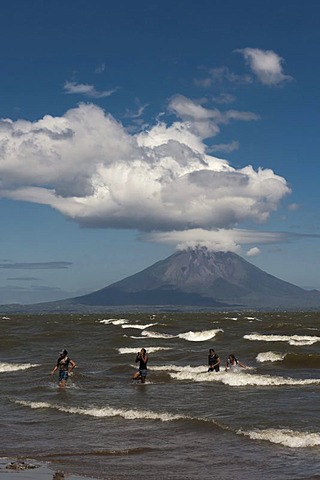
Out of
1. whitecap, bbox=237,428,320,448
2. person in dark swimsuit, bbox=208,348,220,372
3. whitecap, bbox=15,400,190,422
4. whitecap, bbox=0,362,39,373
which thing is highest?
person in dark swimsuit, bbox=208,348,220,372

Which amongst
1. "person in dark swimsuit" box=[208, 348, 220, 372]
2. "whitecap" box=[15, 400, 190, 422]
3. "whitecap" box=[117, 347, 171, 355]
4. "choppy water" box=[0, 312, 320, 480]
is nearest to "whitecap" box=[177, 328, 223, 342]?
"whitecap" box=[117, 347, 171, 355]

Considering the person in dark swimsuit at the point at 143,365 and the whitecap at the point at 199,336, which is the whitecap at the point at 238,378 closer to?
the person in dark swimsuit at the point at 143,365

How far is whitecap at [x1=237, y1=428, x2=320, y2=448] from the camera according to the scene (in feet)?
52.4

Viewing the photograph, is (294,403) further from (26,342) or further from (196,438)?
(26,342)

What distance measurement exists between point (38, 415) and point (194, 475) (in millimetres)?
9626

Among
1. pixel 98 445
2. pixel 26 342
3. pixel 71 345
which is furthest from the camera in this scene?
pixel 26 342

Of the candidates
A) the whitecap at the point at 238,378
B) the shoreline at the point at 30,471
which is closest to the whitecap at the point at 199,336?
the whitecap at the point at 238,378

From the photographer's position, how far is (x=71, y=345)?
177 ft

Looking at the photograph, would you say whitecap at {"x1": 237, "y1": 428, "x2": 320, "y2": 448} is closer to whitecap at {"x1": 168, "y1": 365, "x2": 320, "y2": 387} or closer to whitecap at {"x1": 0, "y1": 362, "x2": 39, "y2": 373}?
whitecap at {"x1": 168, "y1": 365, "x2": 320, "y2": 387}

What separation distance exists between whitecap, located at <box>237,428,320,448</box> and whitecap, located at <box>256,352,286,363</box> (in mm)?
21167

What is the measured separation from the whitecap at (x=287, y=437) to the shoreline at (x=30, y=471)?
18.7 feet

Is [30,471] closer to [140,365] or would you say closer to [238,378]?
[140,365]

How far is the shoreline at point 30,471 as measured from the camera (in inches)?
503

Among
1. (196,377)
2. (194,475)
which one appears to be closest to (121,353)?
(196,377)
